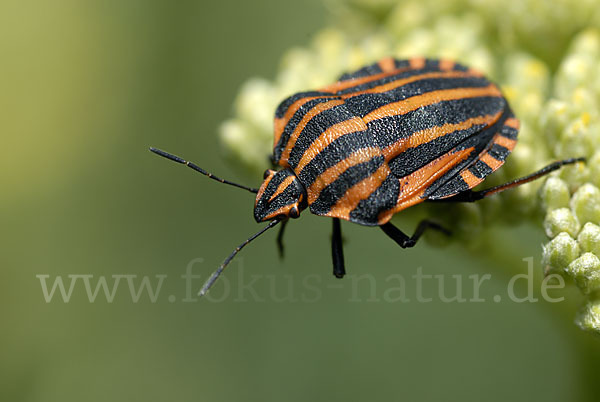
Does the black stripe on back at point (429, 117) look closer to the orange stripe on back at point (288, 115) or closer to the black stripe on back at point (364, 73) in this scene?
the orange stripe on back at point (288, 115)

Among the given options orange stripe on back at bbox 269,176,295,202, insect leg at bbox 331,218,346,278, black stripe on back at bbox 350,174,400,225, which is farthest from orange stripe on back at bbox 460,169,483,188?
orange stripe on back at bbox 269,176,295,202

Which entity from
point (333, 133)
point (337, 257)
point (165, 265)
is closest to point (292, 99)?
point (333, 133)

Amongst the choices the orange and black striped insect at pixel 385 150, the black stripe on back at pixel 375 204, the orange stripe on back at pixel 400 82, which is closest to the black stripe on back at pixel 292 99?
the orange and black striped insect at pixel 385 150

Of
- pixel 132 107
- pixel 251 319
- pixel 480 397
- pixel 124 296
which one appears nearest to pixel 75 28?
pixel 132 107

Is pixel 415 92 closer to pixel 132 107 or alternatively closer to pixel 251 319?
pixel 251 319

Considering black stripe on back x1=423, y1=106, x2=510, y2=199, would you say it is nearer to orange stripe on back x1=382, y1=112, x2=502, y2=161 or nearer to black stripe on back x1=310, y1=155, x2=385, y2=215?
orange stripe on back x1=382, y1=112, x2=502, y2=161
